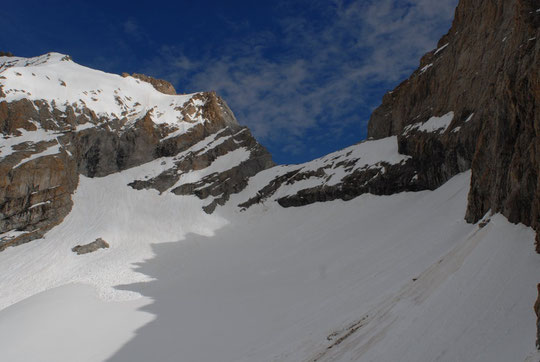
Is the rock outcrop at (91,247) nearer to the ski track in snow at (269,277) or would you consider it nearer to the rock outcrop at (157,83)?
the ski track in snow at (269,277)

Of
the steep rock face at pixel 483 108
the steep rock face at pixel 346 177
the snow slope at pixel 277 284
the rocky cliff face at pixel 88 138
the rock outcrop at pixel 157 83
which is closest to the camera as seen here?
the snow slope at pixel 277 284

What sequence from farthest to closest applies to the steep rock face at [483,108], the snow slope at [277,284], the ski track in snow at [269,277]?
the steep rock face at [483,108] < the ski track in snow at [269,277] < the snow slope at [277,284]

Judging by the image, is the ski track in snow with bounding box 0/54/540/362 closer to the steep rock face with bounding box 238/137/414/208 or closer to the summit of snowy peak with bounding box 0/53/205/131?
the steep rock face with bounding box 238/137/414/208

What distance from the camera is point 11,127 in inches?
2159

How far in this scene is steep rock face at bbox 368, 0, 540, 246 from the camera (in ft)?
36.6

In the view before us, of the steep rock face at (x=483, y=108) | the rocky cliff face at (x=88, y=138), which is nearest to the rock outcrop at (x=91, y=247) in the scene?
the rocky cliff face at (x=88, y=138)

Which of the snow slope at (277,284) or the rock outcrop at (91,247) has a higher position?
the rock outcrop at (91,247)

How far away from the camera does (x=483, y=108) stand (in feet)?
93.0

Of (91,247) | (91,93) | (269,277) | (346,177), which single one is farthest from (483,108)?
(91,93)

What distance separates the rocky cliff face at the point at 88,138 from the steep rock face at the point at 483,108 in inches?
1009

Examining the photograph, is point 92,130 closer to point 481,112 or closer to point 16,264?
point 16,264

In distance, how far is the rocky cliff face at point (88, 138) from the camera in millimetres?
48806

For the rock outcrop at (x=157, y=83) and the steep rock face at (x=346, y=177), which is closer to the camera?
the steep rock face at (x=346, y=177)

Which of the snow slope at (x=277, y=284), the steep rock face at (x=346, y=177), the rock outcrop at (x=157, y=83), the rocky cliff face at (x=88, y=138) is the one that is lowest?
the snow slope at (x=277, y=284)
